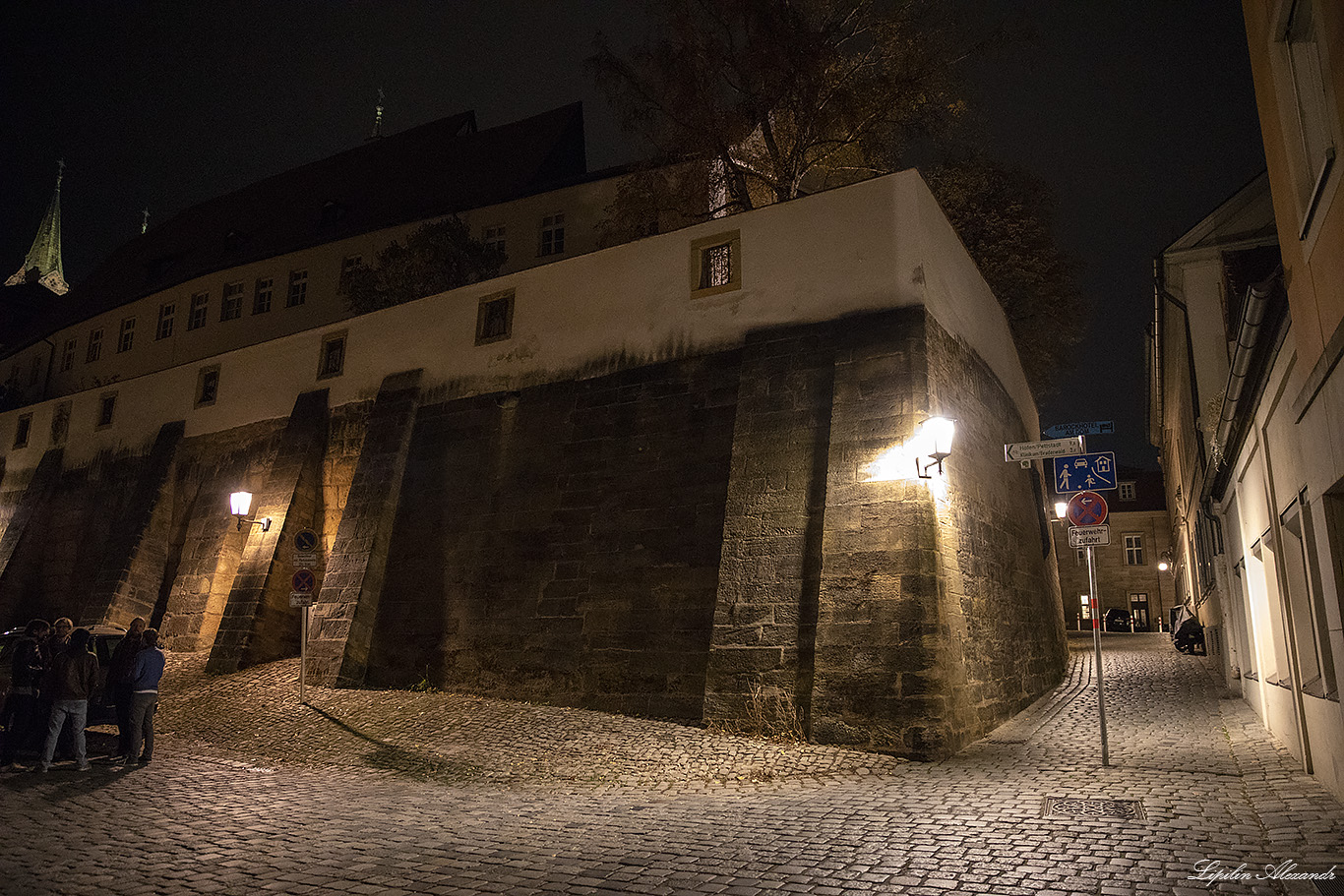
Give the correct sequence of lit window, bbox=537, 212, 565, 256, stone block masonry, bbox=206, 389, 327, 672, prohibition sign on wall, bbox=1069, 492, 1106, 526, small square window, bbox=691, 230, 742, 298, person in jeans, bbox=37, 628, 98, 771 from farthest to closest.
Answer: lit window, bbox=537, 212, 565, 256 < stone block masonry, bbox=206, 389, 327, 672 < small square window, bbox=691, 230, 742, 298 < prohibition sign on wall, bbox=1069, 492, 1106, 526 < person in jeans, bbox=37, 628, 98, 771

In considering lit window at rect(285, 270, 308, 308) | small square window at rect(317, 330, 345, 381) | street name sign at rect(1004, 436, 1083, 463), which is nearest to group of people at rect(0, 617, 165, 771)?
street name sign at rect(1004, 436, 1083, 463)

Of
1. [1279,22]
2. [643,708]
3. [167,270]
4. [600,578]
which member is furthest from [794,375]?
[167,270]

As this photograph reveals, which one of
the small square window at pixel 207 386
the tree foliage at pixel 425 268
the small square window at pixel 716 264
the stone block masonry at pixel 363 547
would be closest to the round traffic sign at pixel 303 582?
the stone block masonry at pixel 363 547

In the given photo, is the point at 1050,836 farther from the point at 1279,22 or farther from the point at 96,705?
the point at 96,705

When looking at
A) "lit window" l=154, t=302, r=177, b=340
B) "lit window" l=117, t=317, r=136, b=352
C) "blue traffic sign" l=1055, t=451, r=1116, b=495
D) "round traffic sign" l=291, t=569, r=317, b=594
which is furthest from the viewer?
"lit window" l=117, t=317, r=136, b=352

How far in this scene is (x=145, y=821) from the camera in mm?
6617

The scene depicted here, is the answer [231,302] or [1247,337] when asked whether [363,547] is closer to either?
[1247,337]

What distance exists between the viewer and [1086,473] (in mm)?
9469

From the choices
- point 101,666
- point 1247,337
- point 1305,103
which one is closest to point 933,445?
point 1247,337

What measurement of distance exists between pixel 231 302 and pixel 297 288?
3059mm

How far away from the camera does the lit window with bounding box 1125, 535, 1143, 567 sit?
46.0 meters

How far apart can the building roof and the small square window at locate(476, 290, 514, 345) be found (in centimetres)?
1198

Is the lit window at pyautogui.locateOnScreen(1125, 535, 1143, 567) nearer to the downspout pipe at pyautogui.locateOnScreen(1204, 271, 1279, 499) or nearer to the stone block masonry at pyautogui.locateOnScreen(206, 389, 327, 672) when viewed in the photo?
the downspout pipe at pyautogui.locateOnScreen(1204, 271, 1279, 499)

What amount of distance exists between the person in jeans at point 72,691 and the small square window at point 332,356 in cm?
996
